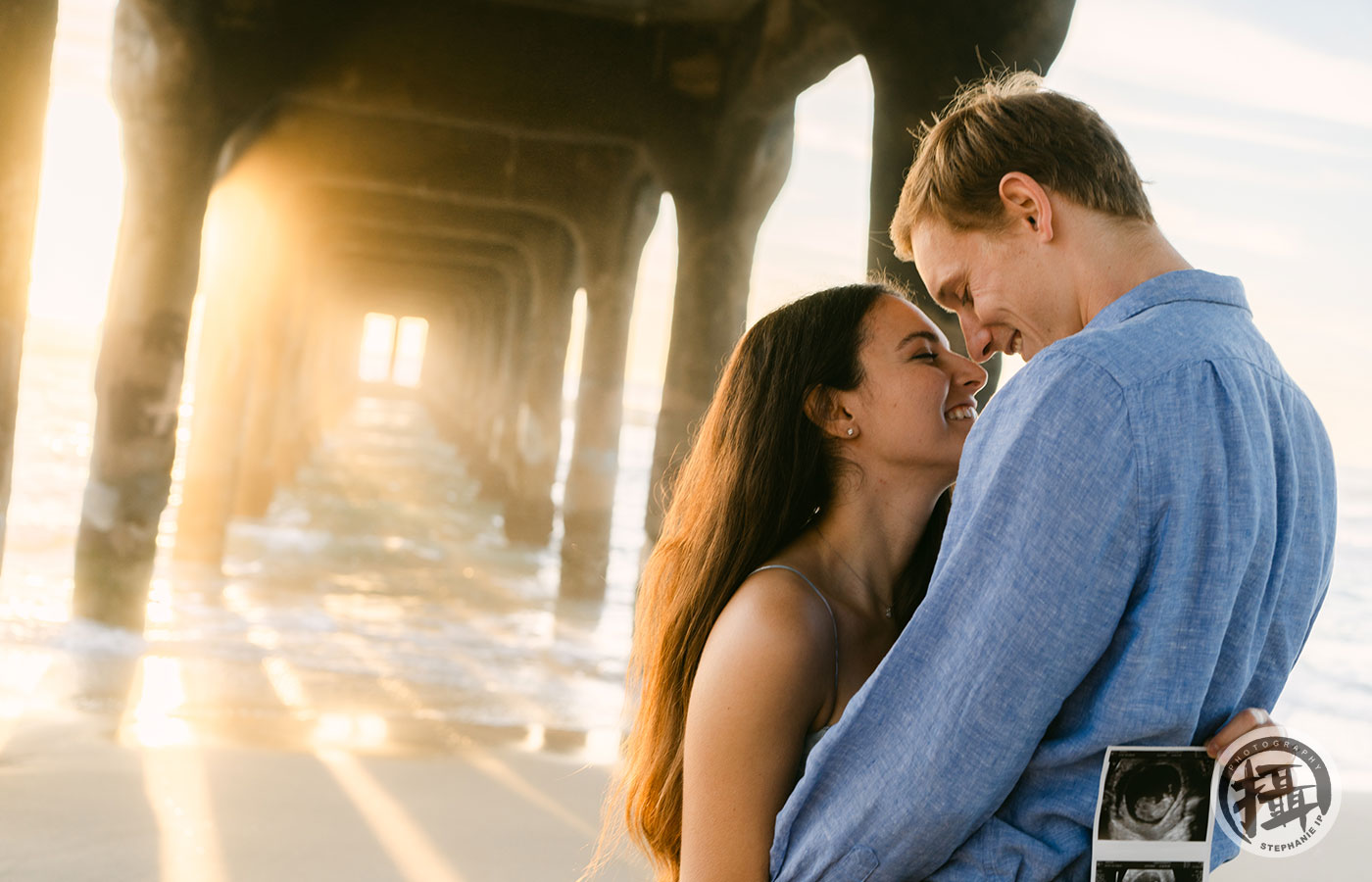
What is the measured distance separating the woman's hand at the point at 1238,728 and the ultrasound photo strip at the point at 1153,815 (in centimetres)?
2

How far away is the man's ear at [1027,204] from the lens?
1.68 metres

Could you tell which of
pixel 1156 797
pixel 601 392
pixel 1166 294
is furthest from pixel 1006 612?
pixel 601 392

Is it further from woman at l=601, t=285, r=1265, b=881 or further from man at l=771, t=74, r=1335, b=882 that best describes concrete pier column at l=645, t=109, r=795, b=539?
man at l=771, t=74, r=1335, b=882

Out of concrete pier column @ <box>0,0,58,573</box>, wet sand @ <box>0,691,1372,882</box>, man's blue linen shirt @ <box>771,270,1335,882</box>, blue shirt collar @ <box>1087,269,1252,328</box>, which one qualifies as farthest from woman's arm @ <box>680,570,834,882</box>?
concrete pier column @ <box>0,0,58,573</box>

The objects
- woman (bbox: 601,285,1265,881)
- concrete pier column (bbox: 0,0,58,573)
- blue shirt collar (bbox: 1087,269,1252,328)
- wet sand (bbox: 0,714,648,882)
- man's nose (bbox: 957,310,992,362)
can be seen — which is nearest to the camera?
blue shirt collar (bbox: 1087,269,1252,328)

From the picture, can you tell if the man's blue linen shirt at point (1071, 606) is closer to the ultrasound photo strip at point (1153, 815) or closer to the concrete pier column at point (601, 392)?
the ultrasound photo strip at point (1153, 815)

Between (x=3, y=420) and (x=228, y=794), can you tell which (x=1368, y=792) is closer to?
(x=228, y=794)

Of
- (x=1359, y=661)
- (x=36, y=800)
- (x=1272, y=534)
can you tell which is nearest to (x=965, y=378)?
(x=1272, y=534)

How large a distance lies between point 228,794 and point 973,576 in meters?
4.63

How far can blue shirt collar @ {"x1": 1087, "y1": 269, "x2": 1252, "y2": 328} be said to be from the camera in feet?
5.02

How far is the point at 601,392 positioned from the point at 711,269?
4.16m

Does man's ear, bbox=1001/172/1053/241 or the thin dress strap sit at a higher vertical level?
man's ear, bbox=1001/172/1053/241

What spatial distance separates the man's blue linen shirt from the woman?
54 centimetres

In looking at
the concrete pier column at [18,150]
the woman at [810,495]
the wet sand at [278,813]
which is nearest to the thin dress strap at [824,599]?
the woman at [810,495]
